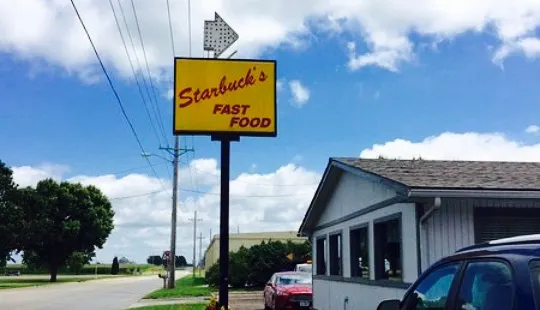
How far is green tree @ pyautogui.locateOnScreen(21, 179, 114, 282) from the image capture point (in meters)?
57.8

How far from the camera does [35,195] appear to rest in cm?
5816

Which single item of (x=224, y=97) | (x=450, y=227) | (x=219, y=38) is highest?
(x=219, y=38)

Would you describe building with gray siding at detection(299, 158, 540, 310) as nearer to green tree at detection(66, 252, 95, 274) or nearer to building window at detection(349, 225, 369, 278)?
building window at detection(349, 225, 369, 278)

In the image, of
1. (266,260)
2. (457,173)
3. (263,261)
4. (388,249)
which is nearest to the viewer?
(457,173)

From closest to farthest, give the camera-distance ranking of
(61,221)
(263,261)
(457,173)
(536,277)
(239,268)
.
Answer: (536,277)
(457,173)
(263,261)
(239,268)
(61,221)

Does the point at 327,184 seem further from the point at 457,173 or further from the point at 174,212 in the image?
the point at 174,212

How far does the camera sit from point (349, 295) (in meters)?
15.9

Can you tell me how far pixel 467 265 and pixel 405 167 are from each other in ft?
29.4

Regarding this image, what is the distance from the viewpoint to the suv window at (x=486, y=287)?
12.4ft

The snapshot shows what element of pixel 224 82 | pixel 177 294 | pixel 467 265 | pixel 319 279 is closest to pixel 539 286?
pixel 467 265

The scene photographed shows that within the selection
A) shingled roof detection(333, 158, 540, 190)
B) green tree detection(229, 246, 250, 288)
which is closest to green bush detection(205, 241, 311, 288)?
A: green tree detection(229, 246, 250, 288)

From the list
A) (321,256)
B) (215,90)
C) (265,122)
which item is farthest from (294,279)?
(215,90)

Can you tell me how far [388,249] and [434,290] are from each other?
28.3ft

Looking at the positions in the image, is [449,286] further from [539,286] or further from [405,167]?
[405,167]
